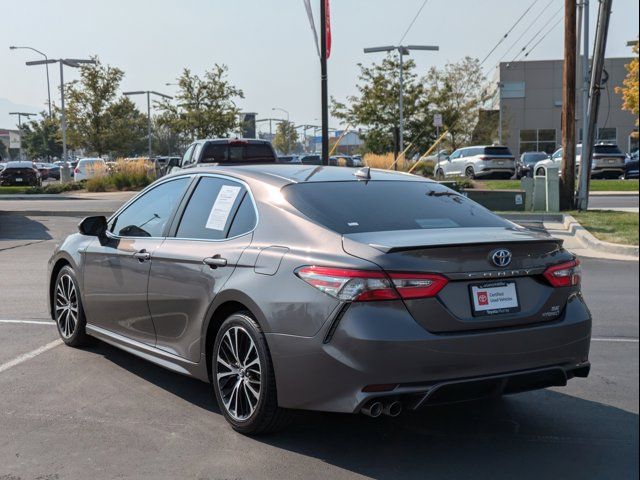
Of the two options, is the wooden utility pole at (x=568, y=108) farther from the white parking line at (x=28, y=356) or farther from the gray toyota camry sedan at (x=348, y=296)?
the gray toyota camry sedan at (x=348, y=296)

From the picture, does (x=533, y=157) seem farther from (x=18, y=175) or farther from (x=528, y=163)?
(x=18, y=175)

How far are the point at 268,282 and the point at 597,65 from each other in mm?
16644

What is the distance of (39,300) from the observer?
30.6 feet

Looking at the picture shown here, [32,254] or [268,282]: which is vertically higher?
[268,282]

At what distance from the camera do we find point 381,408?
13.4 ft

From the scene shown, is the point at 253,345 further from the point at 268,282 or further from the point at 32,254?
the point at 32,254

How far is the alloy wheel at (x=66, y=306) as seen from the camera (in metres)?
6.81

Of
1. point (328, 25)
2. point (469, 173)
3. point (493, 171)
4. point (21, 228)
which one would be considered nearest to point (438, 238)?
point (21, 228)

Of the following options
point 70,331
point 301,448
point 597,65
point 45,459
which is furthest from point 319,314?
point 597,65

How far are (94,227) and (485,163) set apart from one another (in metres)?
33.9

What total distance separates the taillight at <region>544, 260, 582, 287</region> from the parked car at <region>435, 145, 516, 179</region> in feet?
111

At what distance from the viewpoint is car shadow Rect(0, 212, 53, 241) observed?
16.8 m

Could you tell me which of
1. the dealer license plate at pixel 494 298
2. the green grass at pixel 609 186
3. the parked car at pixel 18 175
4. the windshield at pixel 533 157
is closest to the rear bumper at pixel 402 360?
the dealer license plate at pixel 494 298

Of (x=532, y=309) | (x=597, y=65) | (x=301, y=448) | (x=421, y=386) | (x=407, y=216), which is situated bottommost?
(x=301, y=448)
